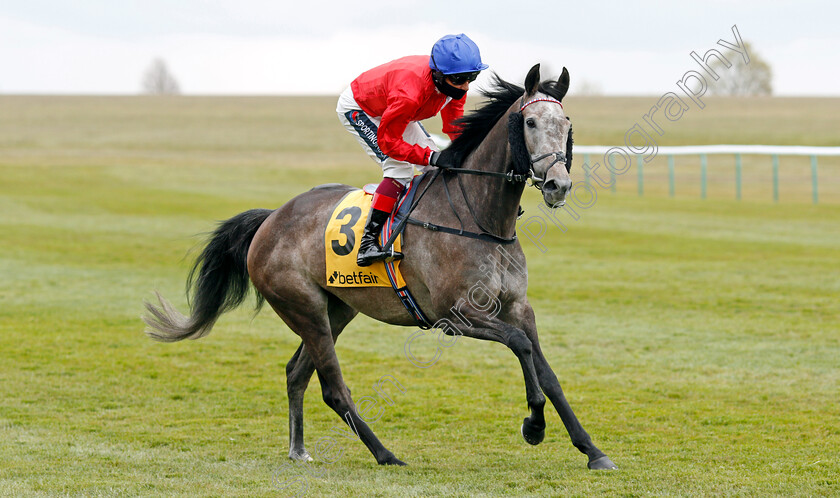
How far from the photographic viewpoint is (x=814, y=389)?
7211 mm

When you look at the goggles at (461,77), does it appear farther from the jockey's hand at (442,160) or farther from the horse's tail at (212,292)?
the horse's tail at (212,292)

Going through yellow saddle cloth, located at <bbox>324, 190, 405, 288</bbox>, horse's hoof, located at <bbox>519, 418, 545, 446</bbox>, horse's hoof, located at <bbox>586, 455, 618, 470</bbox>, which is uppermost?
yellow saddle cloth, located at <bbox>324, 190, 405, 288</bbox>

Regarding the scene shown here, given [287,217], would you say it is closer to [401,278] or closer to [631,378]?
[401,278]

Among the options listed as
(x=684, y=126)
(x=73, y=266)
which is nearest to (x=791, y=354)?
(x=73, y=266)

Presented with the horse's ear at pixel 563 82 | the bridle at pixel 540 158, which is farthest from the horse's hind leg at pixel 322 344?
the horse's ear at pixel 563 82

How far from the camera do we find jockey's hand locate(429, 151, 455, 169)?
208 inches

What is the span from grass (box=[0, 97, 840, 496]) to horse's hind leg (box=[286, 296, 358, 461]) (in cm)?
21

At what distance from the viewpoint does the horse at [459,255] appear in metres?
4.78

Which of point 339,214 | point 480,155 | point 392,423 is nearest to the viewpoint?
point 480,155

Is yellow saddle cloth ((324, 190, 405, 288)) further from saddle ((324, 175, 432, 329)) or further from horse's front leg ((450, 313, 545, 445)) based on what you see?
horse's front leg ((450, 313, 545, 445))

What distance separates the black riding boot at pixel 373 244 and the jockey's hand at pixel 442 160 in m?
0.41

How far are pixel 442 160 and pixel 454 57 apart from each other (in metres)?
0.61

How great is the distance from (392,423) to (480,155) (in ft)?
7.29

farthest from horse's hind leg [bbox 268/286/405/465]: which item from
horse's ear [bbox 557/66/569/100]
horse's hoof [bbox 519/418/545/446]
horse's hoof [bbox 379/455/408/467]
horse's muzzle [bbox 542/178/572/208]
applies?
horse's ear [bbox 557/66/569/100]
